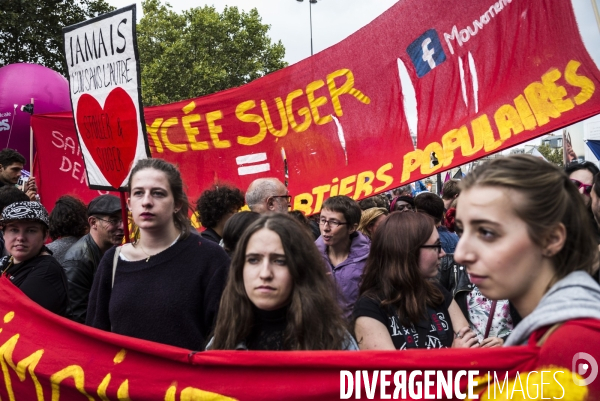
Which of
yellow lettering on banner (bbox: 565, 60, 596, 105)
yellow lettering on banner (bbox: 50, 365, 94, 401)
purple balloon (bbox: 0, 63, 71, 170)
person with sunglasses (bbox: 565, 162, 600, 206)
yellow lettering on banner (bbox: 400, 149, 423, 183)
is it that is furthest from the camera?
purple balloon (bbox: 0, 63, 71, 170)

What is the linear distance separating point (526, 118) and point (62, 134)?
447cm

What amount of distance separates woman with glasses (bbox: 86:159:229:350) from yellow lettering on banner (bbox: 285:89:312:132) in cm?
217

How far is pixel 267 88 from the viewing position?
5160mm

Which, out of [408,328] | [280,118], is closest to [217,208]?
[280,118]

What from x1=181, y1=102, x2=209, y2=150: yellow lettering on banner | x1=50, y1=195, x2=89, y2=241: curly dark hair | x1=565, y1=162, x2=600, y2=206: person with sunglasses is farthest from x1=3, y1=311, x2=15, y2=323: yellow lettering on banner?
x1=565, y1=162, x2=600, y2=206: person with sunglasses

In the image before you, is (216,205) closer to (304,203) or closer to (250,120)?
(304,203)

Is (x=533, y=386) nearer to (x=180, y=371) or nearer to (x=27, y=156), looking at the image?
(x=180, y=371)

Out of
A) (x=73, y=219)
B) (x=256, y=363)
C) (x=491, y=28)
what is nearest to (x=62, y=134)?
(x=73, y=219)

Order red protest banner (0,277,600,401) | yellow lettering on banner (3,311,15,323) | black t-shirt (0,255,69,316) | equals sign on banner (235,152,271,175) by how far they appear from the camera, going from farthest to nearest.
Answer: equals sign on banner (235,152,271,175), black t-shirt (0,255,69,316), yellow lettering on banner (3,311,15,323), red protest banner (0,277,600,401)

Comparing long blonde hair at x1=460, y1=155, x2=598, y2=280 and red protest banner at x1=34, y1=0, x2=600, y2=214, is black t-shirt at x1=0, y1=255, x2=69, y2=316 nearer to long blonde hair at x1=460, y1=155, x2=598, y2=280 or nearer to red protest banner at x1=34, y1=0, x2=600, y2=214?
red protest banner at x1=34, y1=0, x2=600, y2=214

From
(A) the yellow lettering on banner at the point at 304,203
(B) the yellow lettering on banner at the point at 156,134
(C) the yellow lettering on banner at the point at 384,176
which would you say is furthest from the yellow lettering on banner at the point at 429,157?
(B) the yellow lettering on banner at the point at 156,134

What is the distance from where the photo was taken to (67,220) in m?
4.38

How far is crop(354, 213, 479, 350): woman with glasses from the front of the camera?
8.47 ft

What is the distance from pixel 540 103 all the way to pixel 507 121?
207 millimetres
